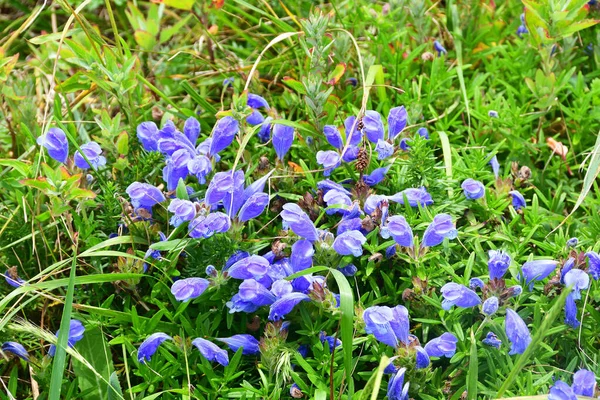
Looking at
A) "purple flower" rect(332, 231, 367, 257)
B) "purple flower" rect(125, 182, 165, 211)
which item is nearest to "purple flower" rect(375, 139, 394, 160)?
"purple flower" rect(332, 231, 367, 257)

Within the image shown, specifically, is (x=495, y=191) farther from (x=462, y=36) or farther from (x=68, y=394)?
(x=68, y=394)

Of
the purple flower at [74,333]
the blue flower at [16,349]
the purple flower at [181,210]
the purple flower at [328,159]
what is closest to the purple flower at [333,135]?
the purple flower at [328,159]

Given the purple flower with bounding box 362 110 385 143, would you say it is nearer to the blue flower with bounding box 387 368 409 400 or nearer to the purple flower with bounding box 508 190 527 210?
the purple flower with bounding box 508 190 527 210

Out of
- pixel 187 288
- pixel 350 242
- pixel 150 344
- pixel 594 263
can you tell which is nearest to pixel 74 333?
pixel 150 344

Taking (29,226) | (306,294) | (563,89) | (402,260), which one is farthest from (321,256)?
(563,89)

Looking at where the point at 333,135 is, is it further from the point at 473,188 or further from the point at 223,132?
the point at 473,188
